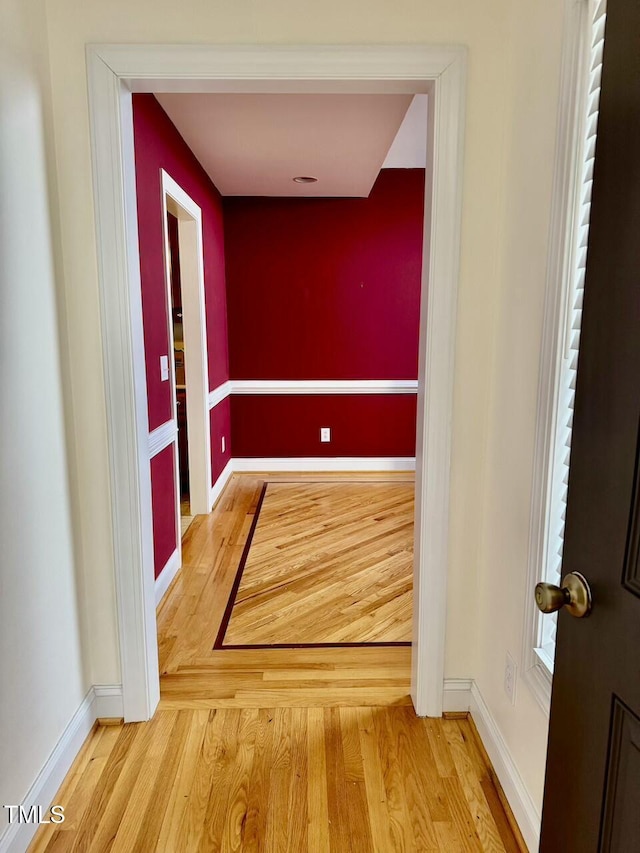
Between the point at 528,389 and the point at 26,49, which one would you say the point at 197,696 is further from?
the point at 26,49

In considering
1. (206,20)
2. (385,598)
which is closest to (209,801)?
(385,598)

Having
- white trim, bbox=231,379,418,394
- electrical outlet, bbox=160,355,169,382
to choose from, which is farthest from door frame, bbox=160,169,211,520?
white trim, bbox=231,379,418,394

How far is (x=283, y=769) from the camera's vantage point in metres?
1.67

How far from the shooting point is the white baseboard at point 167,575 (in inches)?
107

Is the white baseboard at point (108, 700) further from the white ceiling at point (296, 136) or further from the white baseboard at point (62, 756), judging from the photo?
the white ceiling at point (296, 136)

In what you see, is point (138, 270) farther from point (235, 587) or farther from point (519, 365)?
point (235, 587)

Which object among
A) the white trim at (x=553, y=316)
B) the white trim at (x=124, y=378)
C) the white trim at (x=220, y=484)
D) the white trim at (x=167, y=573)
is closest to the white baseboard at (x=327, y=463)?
the white trim at (x=220, y=484)

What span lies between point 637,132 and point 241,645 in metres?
2.25

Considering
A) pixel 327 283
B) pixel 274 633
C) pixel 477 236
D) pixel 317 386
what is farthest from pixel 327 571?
pixel 327 283

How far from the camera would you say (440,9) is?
5.15ft

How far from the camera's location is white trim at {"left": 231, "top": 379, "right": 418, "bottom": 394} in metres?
5.09

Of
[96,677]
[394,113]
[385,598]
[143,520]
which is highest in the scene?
[394,113]

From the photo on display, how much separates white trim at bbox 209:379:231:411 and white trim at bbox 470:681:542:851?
295 centimetres

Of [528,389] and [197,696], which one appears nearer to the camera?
[528,389]
